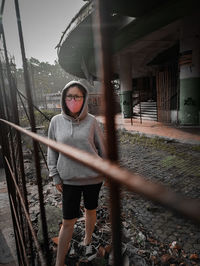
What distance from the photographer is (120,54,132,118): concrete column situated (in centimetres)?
1205

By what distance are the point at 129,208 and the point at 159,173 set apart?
4.78 feet

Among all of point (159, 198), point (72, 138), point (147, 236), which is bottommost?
point (147, 236)

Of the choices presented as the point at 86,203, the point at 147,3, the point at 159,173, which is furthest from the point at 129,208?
the point at 147,3

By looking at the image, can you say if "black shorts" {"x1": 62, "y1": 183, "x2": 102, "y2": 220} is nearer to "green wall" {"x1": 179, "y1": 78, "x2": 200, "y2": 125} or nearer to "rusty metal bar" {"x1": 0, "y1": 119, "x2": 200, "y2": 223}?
"rusty metal bar" {"x1": 0, "y1": 119, "x2": 200, "y2": 223}

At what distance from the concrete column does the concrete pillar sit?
174 inches

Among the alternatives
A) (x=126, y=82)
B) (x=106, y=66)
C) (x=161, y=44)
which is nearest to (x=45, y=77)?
(x=126, y=82)

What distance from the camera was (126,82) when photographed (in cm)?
1239

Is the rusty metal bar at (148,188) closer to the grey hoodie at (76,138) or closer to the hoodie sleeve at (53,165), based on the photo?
the grey hoodie at (76,138)

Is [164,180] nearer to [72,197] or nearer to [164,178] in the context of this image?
[164,178]

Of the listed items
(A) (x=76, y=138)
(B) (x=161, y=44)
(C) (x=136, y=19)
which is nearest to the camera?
(A) (x=76, y=138)

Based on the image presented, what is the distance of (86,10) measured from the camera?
6.85 metres

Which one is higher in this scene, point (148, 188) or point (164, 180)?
point (148, 188)

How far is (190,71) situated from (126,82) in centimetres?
486

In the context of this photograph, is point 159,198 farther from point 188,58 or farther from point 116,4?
point 188,58
